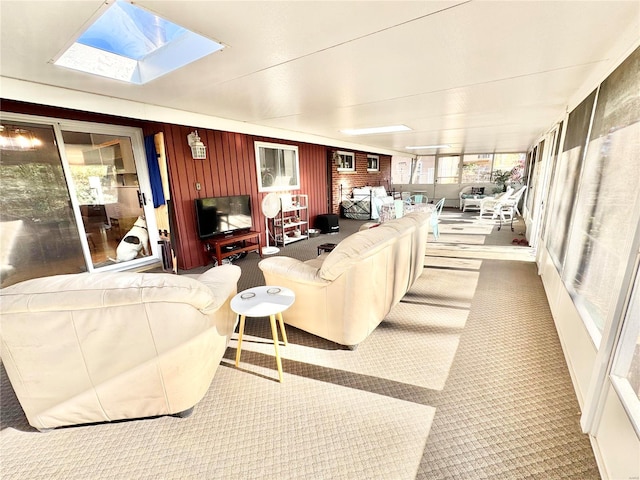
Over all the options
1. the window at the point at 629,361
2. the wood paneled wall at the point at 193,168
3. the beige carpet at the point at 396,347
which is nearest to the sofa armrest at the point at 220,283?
the beige carpet at the point at 396,347

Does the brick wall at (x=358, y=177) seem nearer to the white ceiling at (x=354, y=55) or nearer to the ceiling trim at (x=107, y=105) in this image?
the ceiling trim at (x=107, y=105)

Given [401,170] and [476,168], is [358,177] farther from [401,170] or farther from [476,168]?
[476,168]

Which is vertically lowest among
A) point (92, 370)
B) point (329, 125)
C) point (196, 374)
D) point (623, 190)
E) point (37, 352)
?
point (196, 374)

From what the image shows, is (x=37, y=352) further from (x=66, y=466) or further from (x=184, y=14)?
(x=184, y=14)

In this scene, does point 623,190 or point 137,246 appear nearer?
point 623,190

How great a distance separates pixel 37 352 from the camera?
4.31ft

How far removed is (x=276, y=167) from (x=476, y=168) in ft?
28.9

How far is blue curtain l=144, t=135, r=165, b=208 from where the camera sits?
12.1 feet

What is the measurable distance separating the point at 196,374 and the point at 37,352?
2.47 ft

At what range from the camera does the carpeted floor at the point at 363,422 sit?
49.6 inches

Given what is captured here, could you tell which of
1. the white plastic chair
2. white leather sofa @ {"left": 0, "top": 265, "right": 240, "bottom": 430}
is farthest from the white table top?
the white plastic chair

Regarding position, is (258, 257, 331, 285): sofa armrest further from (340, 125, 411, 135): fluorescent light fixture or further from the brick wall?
the brick wall

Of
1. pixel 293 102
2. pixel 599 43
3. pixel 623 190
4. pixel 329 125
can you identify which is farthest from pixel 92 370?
pixel 329 125

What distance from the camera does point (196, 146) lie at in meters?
3.86
